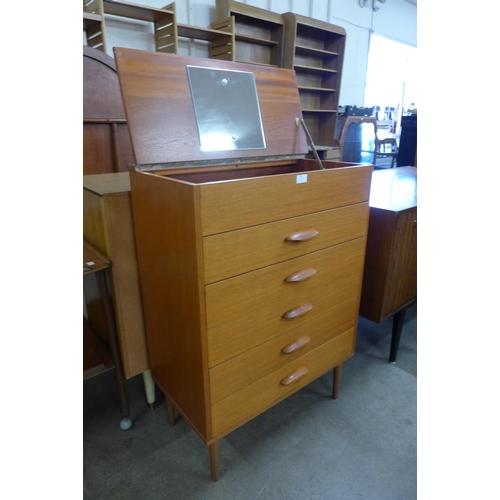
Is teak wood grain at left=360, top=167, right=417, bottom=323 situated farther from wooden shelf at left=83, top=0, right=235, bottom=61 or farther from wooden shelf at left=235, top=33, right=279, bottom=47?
wooden shelf at left=235, top=33, right=279, bottom=47

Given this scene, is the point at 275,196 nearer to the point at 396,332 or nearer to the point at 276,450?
the point at 276,450

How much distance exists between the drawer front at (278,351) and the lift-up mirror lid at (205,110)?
575 millimetres

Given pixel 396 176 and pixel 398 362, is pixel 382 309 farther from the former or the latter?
pixel 396 176

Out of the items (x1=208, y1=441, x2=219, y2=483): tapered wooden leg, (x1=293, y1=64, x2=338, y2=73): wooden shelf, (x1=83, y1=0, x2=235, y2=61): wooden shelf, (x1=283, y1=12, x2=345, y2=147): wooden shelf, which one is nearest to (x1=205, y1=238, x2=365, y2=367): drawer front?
(x1=208, y1=441, x2=219, y2=483): tapered wooden leg

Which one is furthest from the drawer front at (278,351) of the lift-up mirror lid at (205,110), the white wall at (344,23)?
the white wall at (344,23)

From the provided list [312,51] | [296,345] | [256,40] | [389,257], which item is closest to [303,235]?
[296,345]

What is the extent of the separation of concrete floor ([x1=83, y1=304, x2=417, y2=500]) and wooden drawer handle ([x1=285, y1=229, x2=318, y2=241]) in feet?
2.50

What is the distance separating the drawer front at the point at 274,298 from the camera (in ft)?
2.92

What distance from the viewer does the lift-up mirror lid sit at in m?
0.94

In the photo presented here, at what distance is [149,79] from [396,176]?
1.59m

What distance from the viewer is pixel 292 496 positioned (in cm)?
106

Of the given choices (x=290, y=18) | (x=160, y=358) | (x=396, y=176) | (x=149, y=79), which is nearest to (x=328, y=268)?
(x=160, y=358)

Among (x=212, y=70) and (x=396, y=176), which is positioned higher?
(x=212, y=70)

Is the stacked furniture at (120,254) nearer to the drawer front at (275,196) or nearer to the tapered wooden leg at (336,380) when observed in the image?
the drawer front at (275,196)
